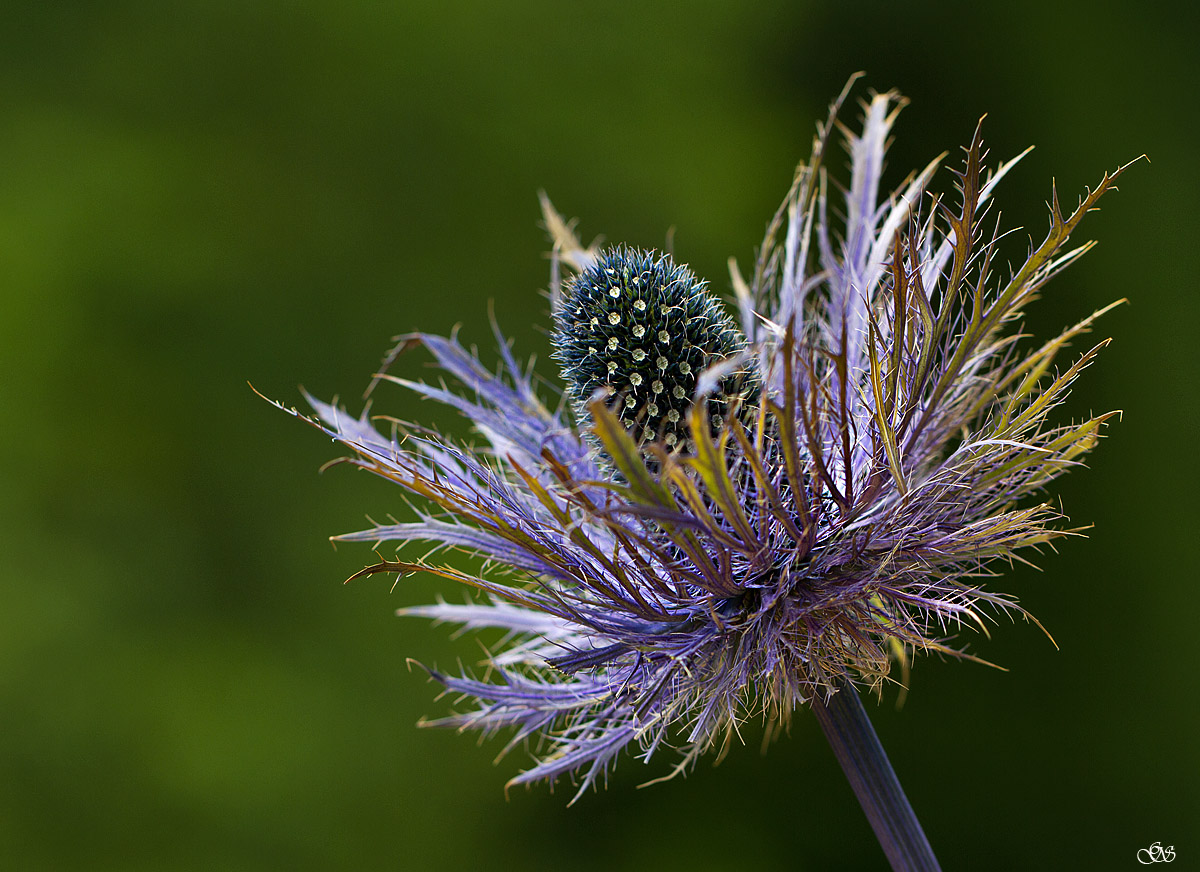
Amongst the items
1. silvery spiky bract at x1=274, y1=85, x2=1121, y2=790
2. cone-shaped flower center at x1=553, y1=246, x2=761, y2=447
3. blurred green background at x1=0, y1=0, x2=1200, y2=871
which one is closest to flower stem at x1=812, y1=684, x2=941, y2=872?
silvery spiky bract at x1=274, y1=85, x2=1121, y2=790

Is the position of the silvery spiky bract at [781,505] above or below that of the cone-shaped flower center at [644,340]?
below

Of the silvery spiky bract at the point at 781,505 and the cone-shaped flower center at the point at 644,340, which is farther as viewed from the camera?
the cone-shaped flower center at the point at 644,340

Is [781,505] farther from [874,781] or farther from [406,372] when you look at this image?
[406,372]

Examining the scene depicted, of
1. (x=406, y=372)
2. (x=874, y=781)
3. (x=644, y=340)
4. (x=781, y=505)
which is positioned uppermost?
(x=406, y=372)

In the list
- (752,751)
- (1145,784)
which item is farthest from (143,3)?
(1145,784)

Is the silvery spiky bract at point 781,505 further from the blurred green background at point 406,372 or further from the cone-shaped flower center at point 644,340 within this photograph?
the blurred green background at point 406,372

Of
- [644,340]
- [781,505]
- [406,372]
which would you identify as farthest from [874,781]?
[406,372]

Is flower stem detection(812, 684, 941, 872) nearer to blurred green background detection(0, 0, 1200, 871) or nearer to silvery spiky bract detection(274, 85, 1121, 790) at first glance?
silvery spiky bract detection(274, 85, 1121, 790)

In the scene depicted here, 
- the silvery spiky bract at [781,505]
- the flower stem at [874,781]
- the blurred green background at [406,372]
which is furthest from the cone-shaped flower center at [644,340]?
→ the blurred green background at [406,372]
